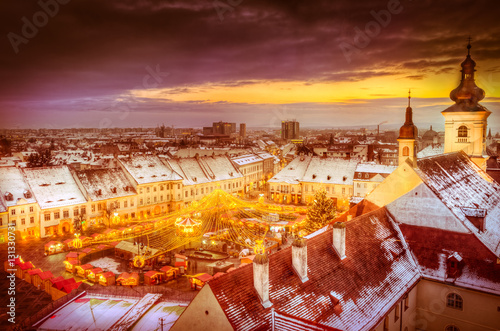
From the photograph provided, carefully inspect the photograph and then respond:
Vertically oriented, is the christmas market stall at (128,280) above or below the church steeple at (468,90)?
below

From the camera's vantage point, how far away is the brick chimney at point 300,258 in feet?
50.7

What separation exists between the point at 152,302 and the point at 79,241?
2193cm

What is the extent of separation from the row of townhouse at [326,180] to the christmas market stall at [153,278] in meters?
34.4

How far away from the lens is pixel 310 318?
558 inches

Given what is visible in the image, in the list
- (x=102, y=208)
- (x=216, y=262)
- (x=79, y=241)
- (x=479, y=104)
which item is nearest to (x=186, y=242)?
(x=216, y=262)

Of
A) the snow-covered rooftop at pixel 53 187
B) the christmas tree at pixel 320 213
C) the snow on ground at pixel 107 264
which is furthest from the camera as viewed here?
the snow-covered rooftop at pixel 53 187

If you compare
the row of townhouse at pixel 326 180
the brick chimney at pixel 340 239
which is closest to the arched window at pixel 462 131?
the row of townhouse at pixel 326 180

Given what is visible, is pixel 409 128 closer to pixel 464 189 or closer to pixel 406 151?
pixel 406 151

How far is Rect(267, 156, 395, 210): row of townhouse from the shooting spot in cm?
5772

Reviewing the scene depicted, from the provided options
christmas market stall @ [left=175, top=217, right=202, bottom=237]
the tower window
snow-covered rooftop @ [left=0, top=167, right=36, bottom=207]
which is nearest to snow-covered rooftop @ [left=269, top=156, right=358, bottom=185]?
christmas market stall @ [left=175, top=217, right=202, bottom=237]

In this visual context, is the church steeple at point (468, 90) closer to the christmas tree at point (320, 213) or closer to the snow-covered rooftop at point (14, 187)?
the christmas tree at point (320, 213)

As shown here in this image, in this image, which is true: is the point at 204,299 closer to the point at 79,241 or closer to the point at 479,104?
the point at 79,241

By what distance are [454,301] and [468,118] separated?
859 inches

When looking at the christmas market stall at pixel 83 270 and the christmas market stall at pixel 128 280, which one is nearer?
the christmas market stall at pixel 128 280
